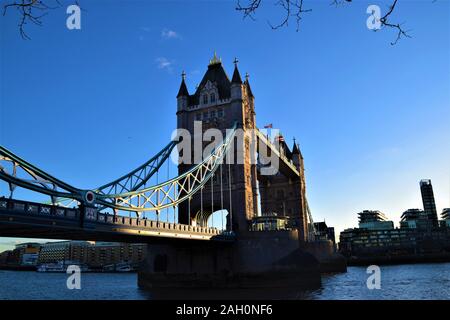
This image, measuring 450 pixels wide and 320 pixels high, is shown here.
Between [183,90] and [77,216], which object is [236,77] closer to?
[183,90]

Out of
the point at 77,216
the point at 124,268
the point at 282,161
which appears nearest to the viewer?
the point at 77,216

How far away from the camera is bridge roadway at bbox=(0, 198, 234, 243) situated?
19.6 metres

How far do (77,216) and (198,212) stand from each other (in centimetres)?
2668

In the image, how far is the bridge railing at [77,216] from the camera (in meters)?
19.5

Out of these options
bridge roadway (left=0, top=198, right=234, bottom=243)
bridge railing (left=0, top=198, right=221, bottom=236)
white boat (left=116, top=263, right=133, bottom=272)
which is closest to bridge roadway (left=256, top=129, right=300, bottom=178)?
bridge railing (left=0, top=198, right=221, bottom=236)

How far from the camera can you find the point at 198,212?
161 ft

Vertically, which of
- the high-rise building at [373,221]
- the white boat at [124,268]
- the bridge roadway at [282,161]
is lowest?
the white boat at [124,268]

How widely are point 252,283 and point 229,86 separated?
2547 cm

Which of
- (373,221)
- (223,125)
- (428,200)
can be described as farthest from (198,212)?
(428,200)

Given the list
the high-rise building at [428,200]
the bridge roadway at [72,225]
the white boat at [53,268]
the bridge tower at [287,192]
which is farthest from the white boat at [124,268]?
the high-rise building at [428,200]

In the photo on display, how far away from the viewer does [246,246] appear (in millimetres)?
40500

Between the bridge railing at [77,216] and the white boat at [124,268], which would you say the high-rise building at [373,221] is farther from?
the bridge railing at [77,216]

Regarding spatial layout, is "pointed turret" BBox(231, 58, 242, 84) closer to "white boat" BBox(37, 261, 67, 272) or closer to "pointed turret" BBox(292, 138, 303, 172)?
"pointed turret" BBox(292, 138, 303, 172)
